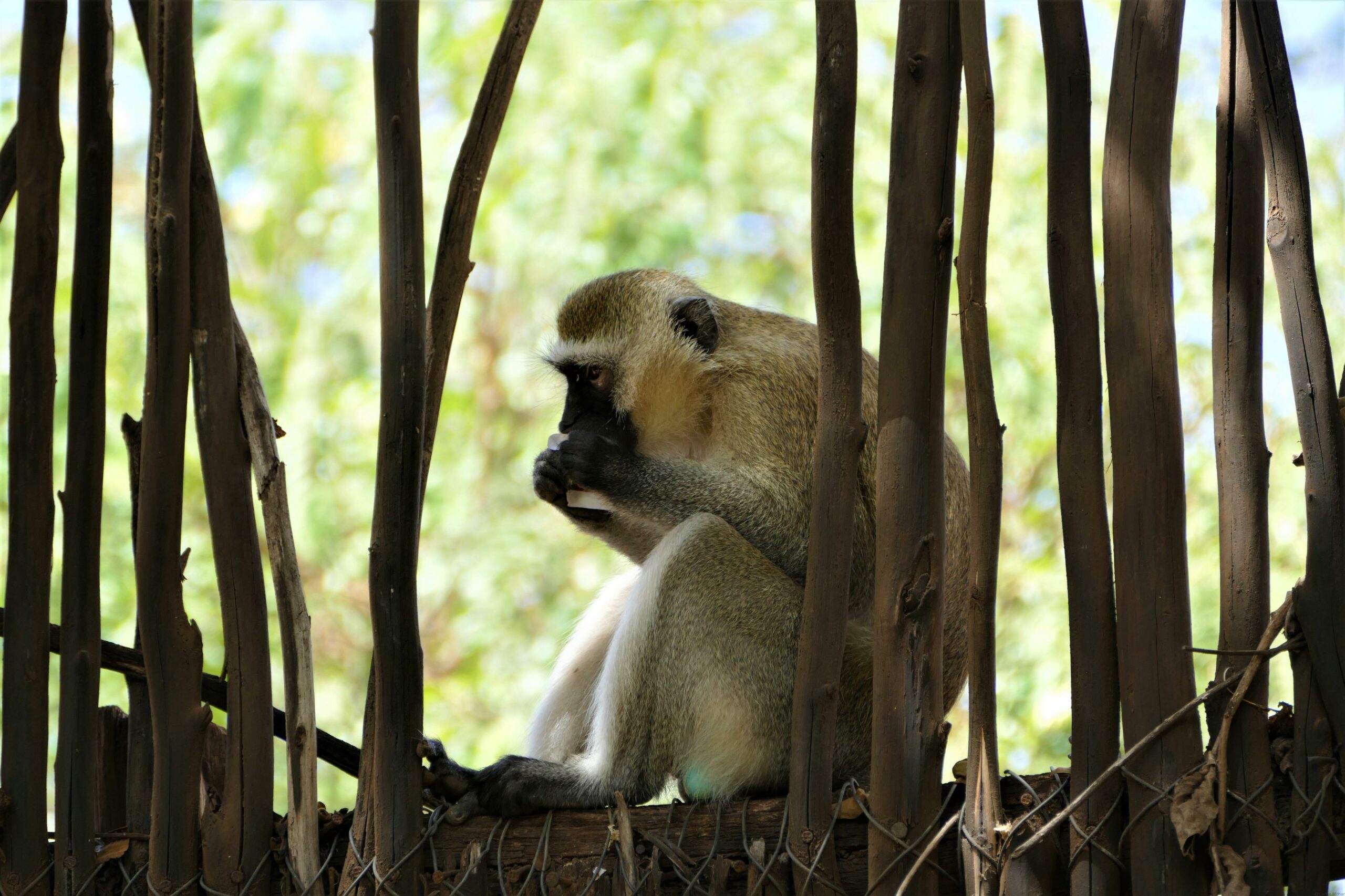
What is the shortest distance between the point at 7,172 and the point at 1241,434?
2482mm

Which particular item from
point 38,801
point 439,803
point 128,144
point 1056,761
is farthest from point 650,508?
point 128,144

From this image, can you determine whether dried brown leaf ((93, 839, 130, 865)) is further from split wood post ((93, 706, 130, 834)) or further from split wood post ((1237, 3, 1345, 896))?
split wood post ((1237, 3, 1345, 896))

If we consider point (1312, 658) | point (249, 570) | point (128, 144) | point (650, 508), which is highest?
point (128, 144)

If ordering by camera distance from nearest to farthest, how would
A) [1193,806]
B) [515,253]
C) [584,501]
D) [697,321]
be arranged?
[1193,806]
[584,501]
[697,321]
[515,253]

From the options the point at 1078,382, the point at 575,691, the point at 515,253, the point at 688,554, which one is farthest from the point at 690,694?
the point at 515,253

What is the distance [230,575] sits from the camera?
2609 millimetres

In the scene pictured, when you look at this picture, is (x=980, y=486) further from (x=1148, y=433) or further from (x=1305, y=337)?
(x=1305, y=337)

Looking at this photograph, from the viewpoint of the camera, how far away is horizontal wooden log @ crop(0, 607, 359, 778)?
8.96 ft

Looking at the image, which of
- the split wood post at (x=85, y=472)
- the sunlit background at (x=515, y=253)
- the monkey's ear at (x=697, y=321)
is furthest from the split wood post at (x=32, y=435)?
the sunlit background at (x=515, y=253)

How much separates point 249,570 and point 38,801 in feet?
2.03

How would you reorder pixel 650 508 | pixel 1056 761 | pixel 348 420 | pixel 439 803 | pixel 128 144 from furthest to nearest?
pixel 128 144 < pixel 348 420 < pixel 1056 761 < pixel 650 508 < pixel 439 803

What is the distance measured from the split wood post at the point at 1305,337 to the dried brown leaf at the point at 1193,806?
240 millimetres

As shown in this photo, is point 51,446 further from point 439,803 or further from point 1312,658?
point 1312,658

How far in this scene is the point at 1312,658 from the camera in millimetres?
2268
